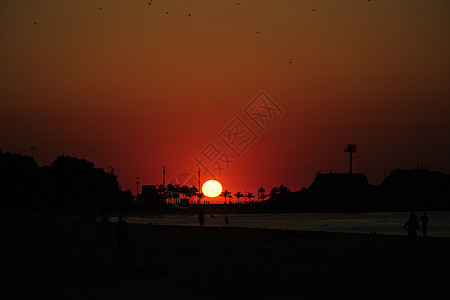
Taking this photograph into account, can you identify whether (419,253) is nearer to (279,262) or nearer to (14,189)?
(279,262)

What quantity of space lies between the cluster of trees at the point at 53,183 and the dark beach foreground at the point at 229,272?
328 ft

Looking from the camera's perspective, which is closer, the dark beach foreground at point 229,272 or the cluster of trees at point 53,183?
the dark beach foreground at point 229,272

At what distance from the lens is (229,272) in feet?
67.1

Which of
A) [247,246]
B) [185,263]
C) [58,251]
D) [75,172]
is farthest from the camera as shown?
[75,172]

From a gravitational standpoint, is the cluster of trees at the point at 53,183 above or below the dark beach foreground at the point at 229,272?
above

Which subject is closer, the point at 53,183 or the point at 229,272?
the point at 229,272

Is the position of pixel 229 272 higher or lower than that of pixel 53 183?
lower

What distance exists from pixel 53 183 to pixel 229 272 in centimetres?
12898

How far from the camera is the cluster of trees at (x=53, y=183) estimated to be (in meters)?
127

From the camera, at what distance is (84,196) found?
495 ft

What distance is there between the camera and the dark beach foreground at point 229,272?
16.6 meters

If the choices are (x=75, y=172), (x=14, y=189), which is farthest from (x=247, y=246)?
(x=75, y=172)

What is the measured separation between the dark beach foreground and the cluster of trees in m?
100

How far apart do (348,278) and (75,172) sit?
136 m
